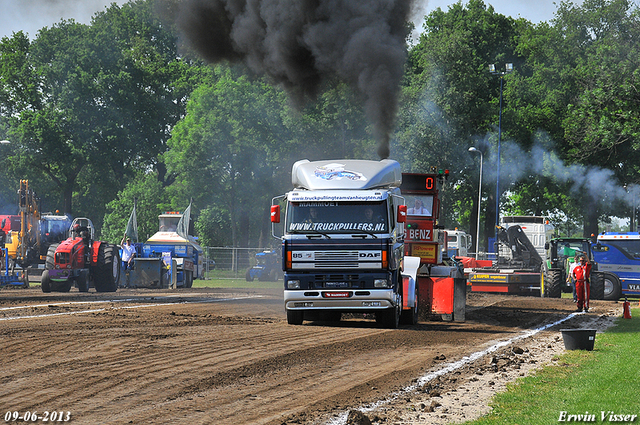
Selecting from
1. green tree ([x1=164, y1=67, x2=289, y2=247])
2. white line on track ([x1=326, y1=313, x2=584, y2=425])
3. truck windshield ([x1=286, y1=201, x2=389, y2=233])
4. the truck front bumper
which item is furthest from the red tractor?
green tree ([x1=164, y1=67, x2=289, y2=247])

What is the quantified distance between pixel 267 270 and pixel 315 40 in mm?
24138

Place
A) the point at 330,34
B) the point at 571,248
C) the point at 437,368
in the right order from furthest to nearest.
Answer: the point at 571,248
the point at 330,34
the point at 437,368

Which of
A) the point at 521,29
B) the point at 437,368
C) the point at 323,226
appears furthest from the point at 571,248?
the point at 521,29

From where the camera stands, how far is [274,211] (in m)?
15.4

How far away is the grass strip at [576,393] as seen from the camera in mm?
7233

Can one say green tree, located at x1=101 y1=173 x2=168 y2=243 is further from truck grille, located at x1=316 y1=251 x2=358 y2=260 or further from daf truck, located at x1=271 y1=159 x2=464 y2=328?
truck grille, located at x1=316 y1=251 x2=358 y2=260

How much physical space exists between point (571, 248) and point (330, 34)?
16216 millimetres

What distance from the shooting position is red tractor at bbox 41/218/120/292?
2792 cm

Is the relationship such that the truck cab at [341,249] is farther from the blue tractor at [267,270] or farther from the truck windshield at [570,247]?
the blue tractor at [267,270]

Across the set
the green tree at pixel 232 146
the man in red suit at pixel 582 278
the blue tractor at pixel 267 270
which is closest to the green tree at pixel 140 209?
the green tree at pixel 232 146

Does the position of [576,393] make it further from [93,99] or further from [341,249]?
[93,99]

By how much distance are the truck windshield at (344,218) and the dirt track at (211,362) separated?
1998 millimetres

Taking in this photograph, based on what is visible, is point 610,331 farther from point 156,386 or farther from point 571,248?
point 571,248

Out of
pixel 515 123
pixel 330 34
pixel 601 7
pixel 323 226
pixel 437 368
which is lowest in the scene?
pixel 437 368
